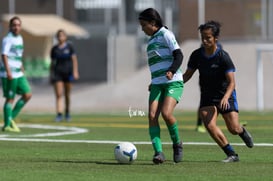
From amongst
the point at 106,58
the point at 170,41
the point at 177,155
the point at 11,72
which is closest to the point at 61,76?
the point at 11,72

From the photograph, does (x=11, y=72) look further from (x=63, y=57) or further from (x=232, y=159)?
(x=232, y=159)

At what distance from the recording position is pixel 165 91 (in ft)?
44.4

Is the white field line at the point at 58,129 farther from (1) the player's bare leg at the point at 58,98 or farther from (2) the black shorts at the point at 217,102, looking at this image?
(2) the black shorts at the point at 217,102

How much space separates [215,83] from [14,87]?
7678mm

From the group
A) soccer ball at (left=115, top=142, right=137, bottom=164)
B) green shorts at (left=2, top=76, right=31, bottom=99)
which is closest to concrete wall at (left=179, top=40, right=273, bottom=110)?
green shorts at (left=2, top=76, right=31, bottom=99)

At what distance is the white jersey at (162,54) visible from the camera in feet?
44.3

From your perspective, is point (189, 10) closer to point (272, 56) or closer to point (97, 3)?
point (272, 56)

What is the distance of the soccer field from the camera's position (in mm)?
11711

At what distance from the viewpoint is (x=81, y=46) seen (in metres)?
45.6

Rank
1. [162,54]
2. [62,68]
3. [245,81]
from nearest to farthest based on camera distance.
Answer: [162,54]
[62,68]
[245,81]

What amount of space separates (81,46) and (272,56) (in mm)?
13155

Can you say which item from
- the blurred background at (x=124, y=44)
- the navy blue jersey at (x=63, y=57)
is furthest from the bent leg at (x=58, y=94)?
the blurred background at (x=124, y=44)

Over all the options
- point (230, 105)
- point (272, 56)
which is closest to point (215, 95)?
point (230, 105)

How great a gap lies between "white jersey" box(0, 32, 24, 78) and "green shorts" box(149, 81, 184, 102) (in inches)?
286
